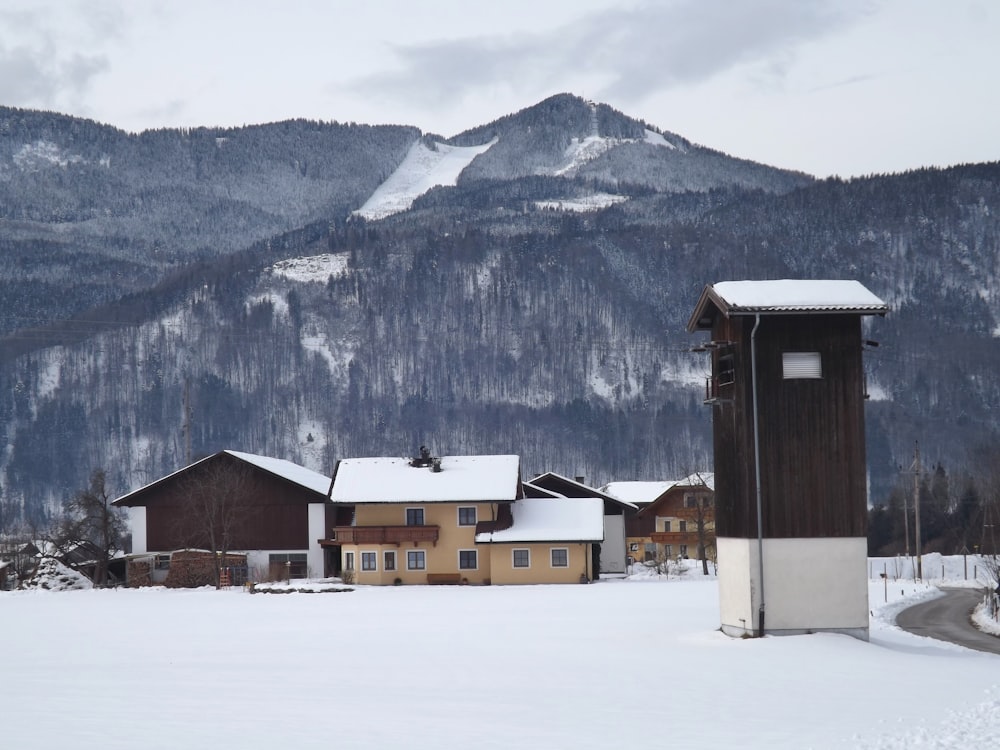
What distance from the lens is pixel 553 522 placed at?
240 ft

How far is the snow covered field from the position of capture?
21.3 metres

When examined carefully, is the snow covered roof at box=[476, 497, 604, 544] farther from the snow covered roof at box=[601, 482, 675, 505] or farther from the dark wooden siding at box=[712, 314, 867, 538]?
the snow covered roof at box=[601, 482, 675, 505]

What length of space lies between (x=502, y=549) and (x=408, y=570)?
521 centimetres

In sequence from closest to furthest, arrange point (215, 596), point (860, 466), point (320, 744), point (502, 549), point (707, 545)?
→ 1. point (320, 744)
2. point (860, 466)
3. point (215, 596)
4. point (502, 549)
5. point (707, 545)

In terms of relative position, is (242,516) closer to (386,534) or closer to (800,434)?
(386,534)

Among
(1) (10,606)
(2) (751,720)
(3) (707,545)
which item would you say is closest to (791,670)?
(2) (751,720)

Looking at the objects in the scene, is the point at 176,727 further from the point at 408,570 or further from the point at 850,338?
the point at 408,570

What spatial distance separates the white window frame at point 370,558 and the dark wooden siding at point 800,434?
37536 millimetres

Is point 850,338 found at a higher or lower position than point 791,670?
higher

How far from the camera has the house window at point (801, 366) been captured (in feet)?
122

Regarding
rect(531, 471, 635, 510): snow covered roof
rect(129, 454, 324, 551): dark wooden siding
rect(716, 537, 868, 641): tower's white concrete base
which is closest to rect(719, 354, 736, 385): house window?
rect(716, 537, 868, 641): tower's white concrete base

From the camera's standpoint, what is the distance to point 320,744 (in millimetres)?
20188

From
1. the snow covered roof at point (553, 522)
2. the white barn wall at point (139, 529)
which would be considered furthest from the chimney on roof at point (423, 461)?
the white barn wall at point (139, 529)

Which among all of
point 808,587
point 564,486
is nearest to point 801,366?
point 808,587
